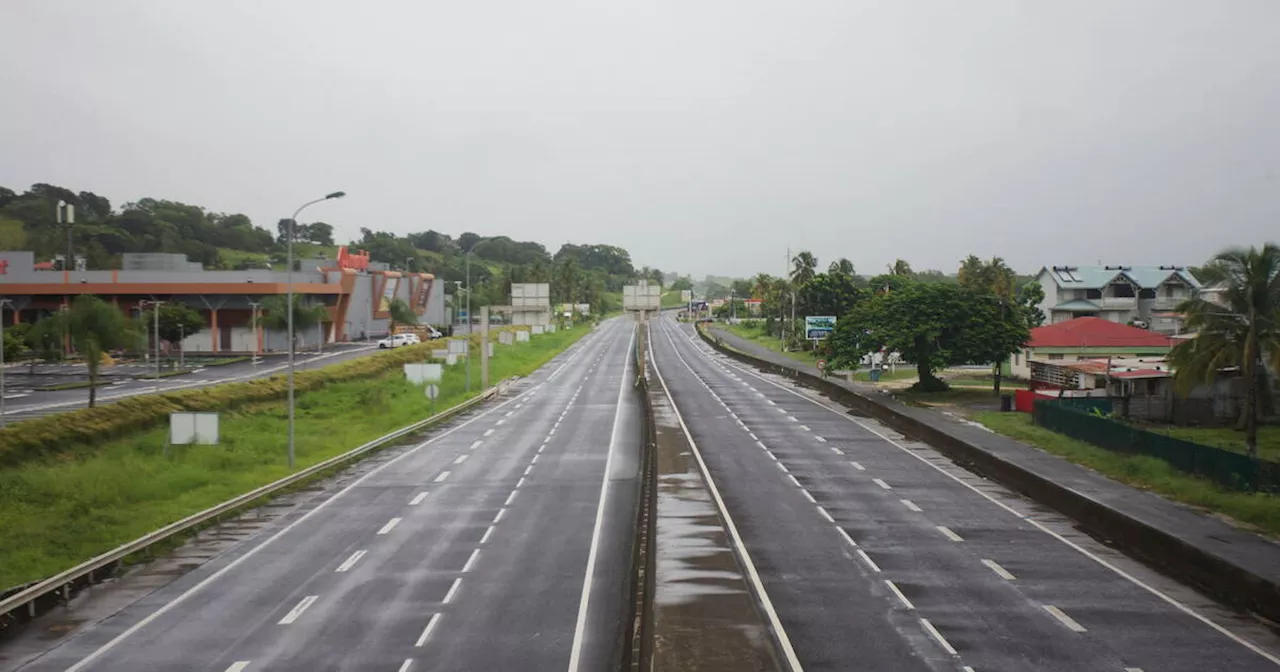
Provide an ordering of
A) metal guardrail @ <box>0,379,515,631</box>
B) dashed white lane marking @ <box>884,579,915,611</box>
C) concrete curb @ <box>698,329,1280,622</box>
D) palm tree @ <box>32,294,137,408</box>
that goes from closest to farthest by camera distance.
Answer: metal guardrail @ <box>0,379,515,631</box>
dashed white lane marking @ <box>884,579,915,611</box>
concrete curb @ <box>698,329,1280,622</box>
palm tree @ <box>32,294,137,408</box>

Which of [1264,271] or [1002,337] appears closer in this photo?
[1264,271]

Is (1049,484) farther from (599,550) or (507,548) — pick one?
(507,548)

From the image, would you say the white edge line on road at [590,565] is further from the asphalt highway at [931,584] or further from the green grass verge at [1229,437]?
the green grass verge at [1229,437]

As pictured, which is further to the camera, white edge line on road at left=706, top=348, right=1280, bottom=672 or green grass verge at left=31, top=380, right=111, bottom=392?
green grass verge at left=31, top=380, right=111, bottom=392

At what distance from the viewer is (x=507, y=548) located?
78.0 feet

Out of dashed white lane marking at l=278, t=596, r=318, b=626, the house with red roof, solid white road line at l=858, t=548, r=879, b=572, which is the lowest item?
dashed white lane marking at l=278, t=596, r=318, b=626

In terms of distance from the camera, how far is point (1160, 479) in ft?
99.1

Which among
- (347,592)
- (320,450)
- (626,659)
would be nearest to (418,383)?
(320,450)

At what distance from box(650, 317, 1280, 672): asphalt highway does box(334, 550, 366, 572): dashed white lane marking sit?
871cm

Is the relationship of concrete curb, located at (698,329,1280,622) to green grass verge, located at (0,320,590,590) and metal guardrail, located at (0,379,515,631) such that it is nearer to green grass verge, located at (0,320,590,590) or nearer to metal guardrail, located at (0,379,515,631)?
metal guardrail, located at (0,379,515,631)

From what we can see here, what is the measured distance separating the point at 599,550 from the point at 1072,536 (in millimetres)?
11752

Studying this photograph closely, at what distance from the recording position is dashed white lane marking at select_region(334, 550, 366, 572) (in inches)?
859

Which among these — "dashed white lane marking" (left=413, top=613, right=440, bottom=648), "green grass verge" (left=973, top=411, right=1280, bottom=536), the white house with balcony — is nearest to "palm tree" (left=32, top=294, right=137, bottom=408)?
"dashed white lane marking" (left=413, top=613, right=440, bottom=648)

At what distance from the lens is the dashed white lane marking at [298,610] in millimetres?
17981
